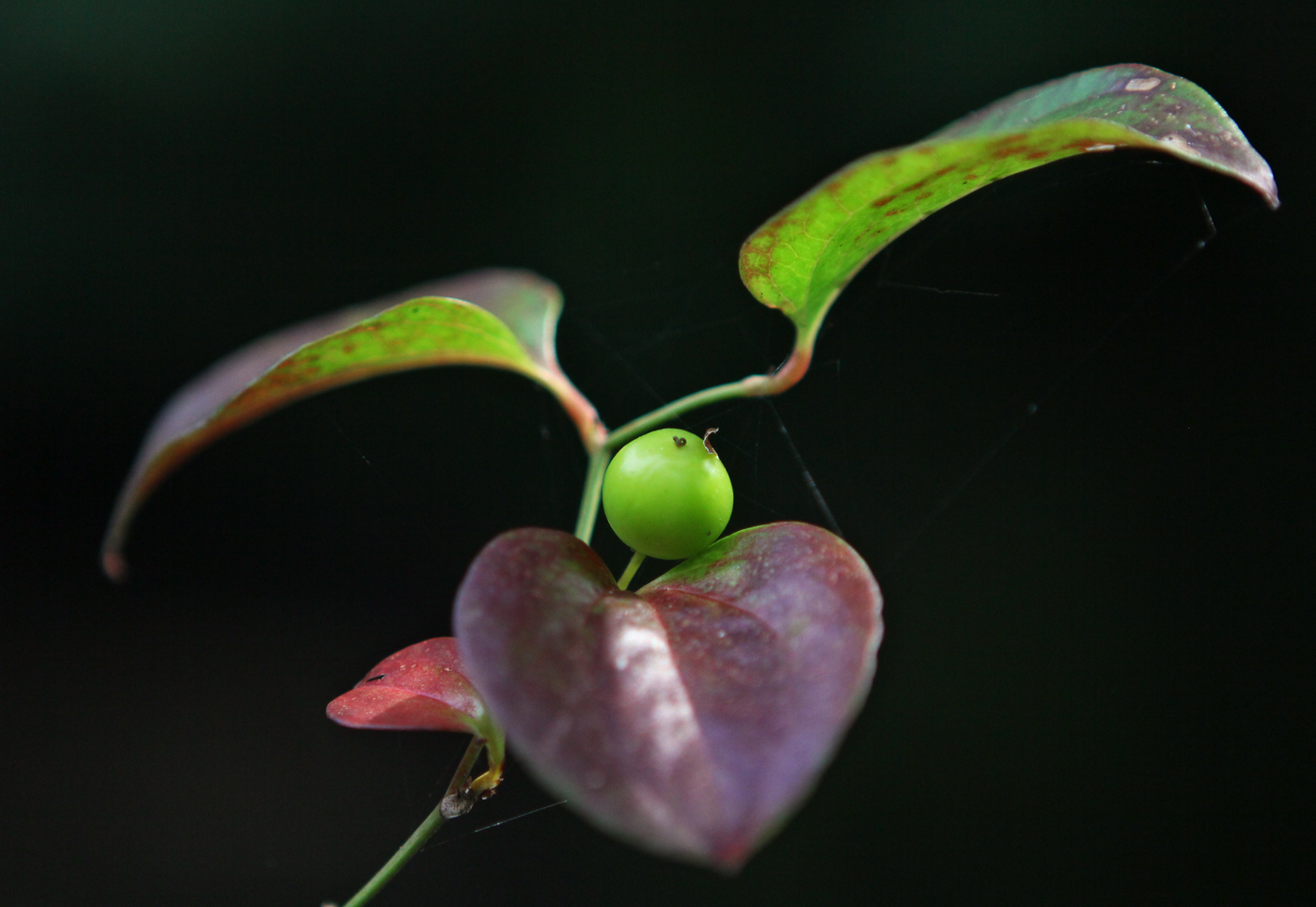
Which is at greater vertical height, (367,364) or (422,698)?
(367,364)

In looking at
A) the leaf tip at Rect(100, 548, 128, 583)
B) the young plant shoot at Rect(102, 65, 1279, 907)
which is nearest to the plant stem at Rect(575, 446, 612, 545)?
the young plant shoot at Rect(102, 65, 1279, 907)

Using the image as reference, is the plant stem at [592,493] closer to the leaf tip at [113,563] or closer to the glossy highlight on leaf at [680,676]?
the glossy highlight on leaf at [680,676]

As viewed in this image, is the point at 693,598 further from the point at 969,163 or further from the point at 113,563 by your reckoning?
the point at 113,563

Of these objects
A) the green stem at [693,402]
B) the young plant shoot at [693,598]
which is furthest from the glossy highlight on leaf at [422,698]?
the green stem at [693,402]

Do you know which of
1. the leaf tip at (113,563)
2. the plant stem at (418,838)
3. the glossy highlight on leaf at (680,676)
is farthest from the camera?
the leaf tip at (113,563)

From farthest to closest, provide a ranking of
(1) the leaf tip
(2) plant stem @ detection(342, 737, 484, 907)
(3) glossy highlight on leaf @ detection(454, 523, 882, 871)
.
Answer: (1) the leaf tip → (2) plant stem @ detection(342, 737, 484, 907) → (3) glossy highlight on leaf @ detection(454, 523, 882, 871)

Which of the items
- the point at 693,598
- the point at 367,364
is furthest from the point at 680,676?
the point at 367,364

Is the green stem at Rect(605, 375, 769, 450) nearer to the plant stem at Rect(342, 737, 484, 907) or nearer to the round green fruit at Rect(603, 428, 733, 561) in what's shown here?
the round green fruit at Rect(603, 428, 733, 561)
